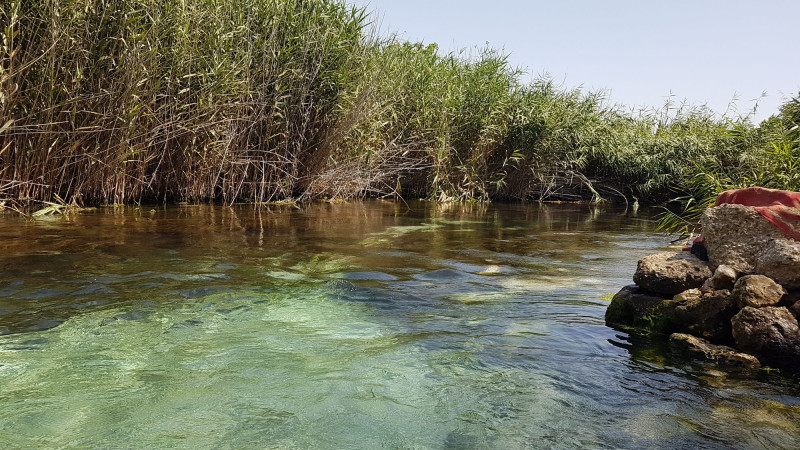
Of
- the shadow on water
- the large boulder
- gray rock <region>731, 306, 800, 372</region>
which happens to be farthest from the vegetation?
gray rock <region>731, 306, 800, 372</region>

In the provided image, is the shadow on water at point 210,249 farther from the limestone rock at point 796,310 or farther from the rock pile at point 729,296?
the limestone rock at point 796,310

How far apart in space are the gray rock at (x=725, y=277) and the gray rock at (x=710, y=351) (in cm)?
30

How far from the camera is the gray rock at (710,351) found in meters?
3.03

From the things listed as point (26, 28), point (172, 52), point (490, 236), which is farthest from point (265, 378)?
point (172, 52)

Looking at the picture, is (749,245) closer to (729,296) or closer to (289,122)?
(729,296)

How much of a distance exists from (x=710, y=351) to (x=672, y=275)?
0.53 m

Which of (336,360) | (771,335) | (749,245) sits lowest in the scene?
(336,360)

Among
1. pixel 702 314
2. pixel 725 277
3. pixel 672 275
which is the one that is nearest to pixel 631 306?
pixel 672 275

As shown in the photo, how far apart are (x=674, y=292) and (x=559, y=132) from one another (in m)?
9.97

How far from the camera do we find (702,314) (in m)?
3.33

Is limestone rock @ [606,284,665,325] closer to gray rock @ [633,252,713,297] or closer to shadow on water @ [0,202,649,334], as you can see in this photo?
gray rock @ [633,252,713,297]

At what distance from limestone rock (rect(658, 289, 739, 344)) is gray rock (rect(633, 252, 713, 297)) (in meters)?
0.11

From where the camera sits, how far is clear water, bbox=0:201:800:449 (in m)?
2.29

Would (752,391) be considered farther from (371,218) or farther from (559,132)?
(559,132)
